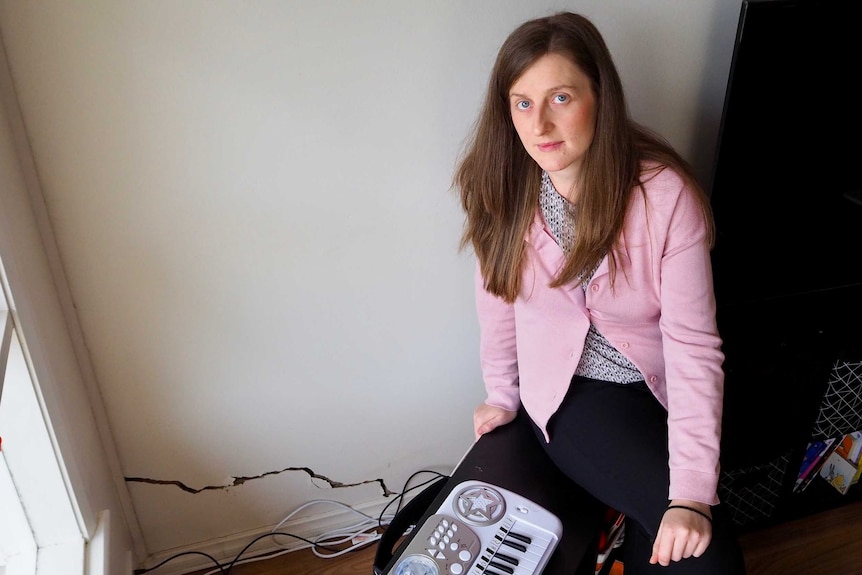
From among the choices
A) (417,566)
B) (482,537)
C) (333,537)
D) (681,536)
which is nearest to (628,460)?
(681,536)

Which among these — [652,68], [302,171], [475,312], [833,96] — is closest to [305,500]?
[475,312]

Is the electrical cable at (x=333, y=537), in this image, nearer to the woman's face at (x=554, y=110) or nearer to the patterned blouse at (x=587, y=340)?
the patterned blouse at (x=587, y=340)

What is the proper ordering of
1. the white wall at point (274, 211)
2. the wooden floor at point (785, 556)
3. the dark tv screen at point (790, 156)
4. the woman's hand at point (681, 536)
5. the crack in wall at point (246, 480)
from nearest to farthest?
the woman's hand at point (681, 536) < the white wall at point (274, 211) < the dark tv screen at point (790, 156) < the crack in wall at point (246, 480) < the wooden floor at point (785, 556)

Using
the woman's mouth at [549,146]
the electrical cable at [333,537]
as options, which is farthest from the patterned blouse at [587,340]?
the electrical cable at [333,537]

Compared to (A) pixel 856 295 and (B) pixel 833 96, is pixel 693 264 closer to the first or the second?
(B) pixel 833 96

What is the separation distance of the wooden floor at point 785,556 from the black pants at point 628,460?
0.59 m

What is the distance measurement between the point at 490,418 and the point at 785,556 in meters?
0.79

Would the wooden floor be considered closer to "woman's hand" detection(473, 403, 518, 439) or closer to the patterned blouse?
"woman's hand" detection(473, 403, 518, 439)

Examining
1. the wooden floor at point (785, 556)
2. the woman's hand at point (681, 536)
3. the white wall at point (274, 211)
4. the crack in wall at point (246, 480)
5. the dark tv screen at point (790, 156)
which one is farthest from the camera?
the wooden floor at point (785, 556)

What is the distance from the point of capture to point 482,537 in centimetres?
103

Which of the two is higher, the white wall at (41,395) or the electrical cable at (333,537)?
the white wall at (41,395)

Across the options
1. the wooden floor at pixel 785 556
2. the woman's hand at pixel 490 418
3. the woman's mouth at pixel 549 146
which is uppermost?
the woman's mouth at pixel 549 146

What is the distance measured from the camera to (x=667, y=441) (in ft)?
3.66

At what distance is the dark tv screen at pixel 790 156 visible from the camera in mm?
1209
